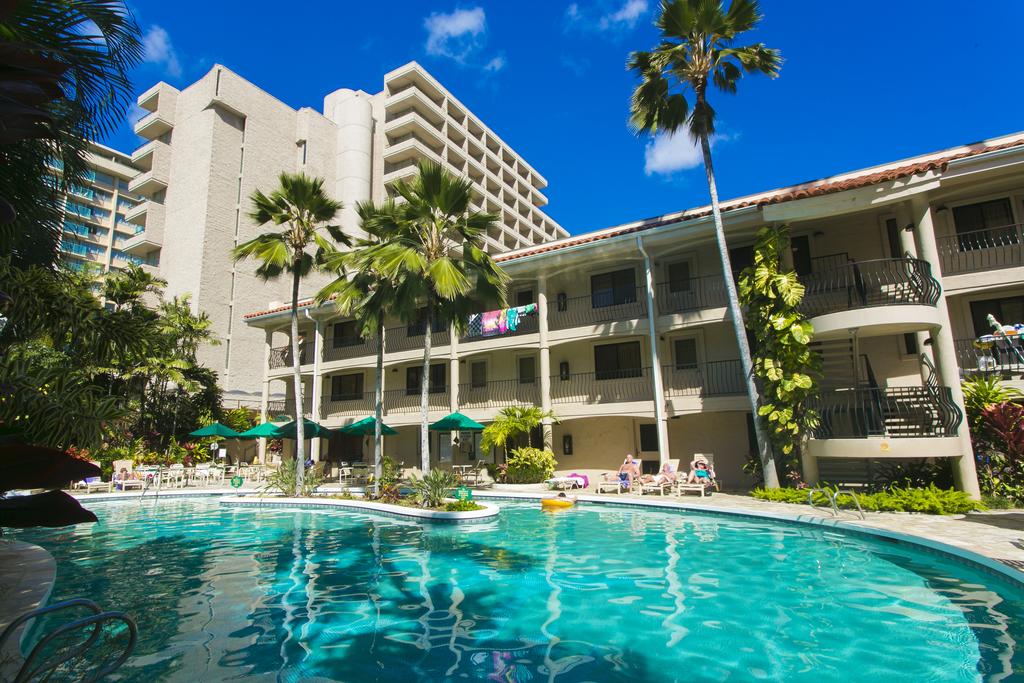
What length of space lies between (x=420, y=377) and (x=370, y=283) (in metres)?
8.10

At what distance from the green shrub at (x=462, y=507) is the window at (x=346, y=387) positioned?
48.4ft

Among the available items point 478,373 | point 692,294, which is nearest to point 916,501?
point 692,294

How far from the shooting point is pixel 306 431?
20594mm

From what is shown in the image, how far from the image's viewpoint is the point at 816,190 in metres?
14.6

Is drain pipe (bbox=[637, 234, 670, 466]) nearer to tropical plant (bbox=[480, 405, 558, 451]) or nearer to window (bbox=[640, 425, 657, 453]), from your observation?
window (bbox=[640, 425, 657, 453])

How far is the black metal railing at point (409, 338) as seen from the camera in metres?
23.7

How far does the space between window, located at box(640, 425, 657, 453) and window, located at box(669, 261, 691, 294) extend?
522 cm

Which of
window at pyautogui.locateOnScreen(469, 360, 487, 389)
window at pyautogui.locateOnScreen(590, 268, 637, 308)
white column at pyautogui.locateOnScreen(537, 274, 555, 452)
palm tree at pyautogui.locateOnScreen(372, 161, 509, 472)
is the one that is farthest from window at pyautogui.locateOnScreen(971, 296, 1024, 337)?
window at pyautogui.locateOnScreen(469, 360, 487, 389)

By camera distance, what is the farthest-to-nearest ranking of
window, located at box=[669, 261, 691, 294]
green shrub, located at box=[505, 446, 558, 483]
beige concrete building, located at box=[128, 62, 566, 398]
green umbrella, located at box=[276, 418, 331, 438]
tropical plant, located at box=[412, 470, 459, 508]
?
1. beige concrete building, located at box=[128, 62, 566, 398]
2. green umbrella, located at box=[276, 418, 331, 438]
3. green shrub, located at box=[505, 446, 558, 483]
4. window, located at box=[669, 261, 691, 294]
5. tropical plant, located at box=[412, 470, 459, 508]

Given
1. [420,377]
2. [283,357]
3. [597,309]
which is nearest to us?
[597,309]

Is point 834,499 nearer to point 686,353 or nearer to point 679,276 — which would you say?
point 686,353

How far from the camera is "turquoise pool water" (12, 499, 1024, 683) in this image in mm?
5000

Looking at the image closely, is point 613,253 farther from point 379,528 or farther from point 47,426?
point 47,426

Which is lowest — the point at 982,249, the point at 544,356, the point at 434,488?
the point at 434,488
